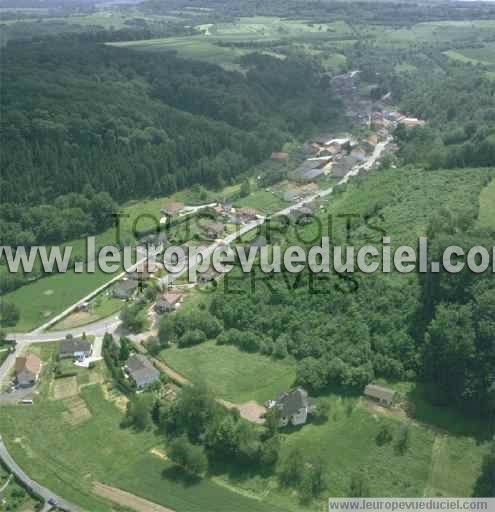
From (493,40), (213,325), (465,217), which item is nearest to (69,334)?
(213,325)

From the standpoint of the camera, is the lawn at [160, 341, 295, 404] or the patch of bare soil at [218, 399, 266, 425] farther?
the lawn at [160, 341, 295, 404]

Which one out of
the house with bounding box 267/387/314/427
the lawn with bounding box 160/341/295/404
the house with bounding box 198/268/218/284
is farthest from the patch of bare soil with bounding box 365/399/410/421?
the house with bounding box 198/268/218/284

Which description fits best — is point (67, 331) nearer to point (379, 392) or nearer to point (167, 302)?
point (167, 302)

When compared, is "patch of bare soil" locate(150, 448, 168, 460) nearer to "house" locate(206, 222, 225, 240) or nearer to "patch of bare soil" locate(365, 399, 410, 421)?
"patch of bare soil" locate(365, 399, 410, 421)

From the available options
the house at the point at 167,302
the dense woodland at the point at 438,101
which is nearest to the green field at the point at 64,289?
the house at the point at 167,302

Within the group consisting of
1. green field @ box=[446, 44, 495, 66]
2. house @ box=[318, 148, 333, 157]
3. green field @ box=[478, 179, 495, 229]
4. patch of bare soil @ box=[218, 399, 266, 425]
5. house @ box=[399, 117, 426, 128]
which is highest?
green field @ box=[446, 44, 495, 66]

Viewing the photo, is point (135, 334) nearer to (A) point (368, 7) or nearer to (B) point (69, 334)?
(B) point (69, 334)
